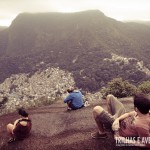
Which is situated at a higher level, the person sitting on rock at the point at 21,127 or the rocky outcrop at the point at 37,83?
the person sitting on rock at the point at 21,127

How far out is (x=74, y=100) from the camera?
15.1m

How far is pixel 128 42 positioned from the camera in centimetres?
11069

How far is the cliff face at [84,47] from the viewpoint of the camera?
282 ft

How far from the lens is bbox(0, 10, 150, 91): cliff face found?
86062 millimetres

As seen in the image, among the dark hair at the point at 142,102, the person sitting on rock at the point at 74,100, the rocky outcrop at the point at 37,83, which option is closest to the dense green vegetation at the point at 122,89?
the person sitting on rock at the point at 74,100

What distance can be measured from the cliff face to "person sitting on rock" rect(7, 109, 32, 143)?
64064 millimetres

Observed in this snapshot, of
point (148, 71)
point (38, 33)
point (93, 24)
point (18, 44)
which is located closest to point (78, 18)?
point (93, 24)

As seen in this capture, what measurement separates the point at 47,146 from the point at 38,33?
137 meters

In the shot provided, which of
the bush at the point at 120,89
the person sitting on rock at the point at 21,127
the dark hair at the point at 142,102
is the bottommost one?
the bush at the point at 120,89

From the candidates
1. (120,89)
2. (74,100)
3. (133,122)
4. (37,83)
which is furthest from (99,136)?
(37,83)

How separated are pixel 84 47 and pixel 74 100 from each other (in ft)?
296

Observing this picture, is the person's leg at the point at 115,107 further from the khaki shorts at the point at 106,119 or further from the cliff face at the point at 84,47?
the cliff face at the point at 84,47

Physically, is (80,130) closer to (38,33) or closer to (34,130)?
(34,130)

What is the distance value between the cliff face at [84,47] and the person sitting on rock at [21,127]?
210 feet
